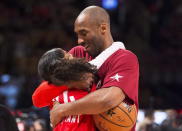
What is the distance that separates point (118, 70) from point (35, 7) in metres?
11.7

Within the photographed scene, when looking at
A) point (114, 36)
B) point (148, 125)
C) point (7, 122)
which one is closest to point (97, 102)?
point (7, 122)

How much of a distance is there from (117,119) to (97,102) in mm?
139

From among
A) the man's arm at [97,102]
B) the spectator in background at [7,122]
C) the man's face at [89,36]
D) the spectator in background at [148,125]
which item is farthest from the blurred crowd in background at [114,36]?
the man's arm at [97,102]

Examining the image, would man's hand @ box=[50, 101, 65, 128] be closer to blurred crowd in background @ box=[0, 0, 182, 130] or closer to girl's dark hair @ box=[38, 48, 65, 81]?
girl's dark hair @ box=[38, 48, 65, 81]

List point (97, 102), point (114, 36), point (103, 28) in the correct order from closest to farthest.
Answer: point (97, 102) < point (103, 28) < point (114, 36)

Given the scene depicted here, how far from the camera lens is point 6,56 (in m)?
12.7

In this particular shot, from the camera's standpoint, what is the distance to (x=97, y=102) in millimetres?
2631

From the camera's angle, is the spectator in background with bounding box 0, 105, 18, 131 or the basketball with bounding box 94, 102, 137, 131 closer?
the basketball with bounding box 94, 102, 137, 131

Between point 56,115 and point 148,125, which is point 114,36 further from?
point 56,115

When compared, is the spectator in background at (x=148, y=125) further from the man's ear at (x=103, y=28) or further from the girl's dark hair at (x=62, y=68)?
the girl's dark hair at (x=62, y=68)

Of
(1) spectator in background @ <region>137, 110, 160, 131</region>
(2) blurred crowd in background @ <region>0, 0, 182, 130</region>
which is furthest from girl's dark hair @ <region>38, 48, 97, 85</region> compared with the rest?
(2) blurred crowd in background @ <region>0, 0, 182, 130</region>

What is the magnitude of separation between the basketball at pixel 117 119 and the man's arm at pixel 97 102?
1.5 inches

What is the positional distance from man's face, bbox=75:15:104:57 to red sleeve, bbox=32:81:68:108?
0.27 meters

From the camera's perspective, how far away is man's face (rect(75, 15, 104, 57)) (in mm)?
2830
